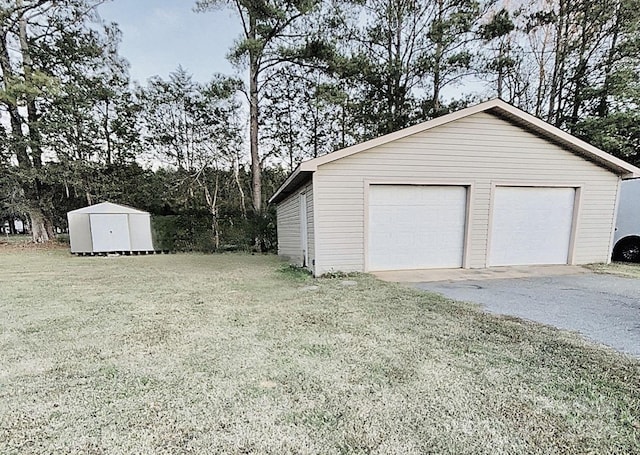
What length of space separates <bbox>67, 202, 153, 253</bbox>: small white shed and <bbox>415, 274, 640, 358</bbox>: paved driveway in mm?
11180

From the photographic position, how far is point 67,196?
15.1 m

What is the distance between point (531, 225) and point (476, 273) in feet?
6.98

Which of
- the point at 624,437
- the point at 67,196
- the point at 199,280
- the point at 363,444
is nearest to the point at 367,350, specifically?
the point at 363,444

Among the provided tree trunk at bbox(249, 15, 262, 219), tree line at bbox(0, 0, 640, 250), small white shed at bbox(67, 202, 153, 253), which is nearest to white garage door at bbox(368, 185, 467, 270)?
tree line at bbox(0, 0, 640, 250)

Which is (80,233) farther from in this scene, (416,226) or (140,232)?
(416,226)

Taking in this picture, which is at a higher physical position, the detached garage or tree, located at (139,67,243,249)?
tree, located at (139,67,243,249)

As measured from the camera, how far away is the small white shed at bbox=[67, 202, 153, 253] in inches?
449

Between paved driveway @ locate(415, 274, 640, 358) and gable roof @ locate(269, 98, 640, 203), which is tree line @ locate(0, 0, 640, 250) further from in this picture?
paved driveway @ locate(415, 274, 640, 358)

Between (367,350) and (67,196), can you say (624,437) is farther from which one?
(67,196)

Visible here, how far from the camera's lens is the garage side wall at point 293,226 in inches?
268

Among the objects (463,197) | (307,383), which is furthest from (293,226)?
(307,383)

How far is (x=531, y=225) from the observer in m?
7.34

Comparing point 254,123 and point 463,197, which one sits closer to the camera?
point 463,197

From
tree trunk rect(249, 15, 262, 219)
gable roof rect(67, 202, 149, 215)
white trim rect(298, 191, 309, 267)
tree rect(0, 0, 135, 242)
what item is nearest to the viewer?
white trim rect(298, 191, 309, 267)
